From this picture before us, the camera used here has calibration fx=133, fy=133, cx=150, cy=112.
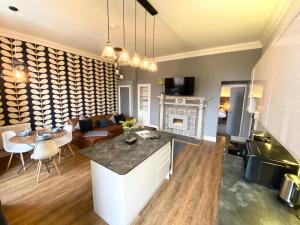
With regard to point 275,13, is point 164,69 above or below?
below

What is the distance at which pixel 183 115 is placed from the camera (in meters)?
4.95

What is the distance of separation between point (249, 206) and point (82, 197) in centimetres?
227

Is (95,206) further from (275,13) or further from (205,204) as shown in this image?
(275,13)

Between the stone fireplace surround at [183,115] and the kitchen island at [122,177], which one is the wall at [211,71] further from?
the kitchen island at [122,177]

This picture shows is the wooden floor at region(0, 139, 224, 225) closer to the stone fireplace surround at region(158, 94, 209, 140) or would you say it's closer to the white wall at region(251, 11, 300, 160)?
the white wall at region(251, 11, 300, 160)

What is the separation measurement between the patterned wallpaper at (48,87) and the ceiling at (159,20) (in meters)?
0.50

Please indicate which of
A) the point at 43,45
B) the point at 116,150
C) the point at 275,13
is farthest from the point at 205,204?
the point at 43,45

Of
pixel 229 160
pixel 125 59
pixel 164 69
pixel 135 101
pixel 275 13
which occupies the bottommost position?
pixel 229 160

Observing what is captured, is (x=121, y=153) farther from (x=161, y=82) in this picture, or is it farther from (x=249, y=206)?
(x=161, y=82)

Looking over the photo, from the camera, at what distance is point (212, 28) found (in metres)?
2.88

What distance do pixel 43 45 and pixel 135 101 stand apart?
11.9 ft

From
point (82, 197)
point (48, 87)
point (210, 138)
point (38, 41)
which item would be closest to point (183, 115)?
point (210, 138)

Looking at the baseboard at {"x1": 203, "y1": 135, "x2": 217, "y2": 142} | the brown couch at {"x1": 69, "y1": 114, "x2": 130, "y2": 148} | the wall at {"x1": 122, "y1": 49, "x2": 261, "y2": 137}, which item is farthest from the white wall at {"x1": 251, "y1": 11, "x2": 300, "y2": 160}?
the baseboard at {"x1": 203, "y1": 135, "x2": 217, "y2": 142}

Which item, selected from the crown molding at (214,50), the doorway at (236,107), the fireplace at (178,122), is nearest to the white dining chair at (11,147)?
the fireplace at (178,122)
